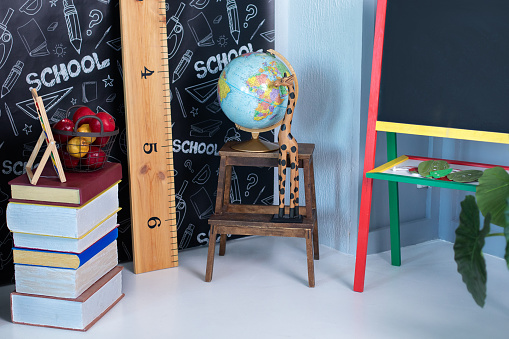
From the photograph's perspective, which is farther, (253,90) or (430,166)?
(253,90)

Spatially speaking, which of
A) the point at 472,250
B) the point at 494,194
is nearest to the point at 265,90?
the point at 494,194

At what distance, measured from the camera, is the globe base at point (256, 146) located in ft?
9.03

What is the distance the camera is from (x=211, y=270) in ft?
9.00

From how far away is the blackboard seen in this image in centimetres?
226

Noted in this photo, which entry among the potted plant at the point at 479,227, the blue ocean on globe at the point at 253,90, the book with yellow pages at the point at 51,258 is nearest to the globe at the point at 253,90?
the blue ocean on globe at the point at 253,90

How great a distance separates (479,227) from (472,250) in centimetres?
7

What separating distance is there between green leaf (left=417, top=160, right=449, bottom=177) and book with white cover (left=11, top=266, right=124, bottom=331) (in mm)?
1325

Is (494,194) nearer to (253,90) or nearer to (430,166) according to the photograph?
(430,166)

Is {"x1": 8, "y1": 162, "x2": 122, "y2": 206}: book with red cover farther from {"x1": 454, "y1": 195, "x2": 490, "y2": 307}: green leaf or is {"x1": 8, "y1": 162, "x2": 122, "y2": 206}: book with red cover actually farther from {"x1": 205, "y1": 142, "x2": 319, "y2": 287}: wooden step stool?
{"x1": 454, "y1": 195, "x2": 490, "y2": 307}: green leaf

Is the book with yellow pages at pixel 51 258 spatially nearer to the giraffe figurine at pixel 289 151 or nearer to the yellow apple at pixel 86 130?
the yellow apple at pixel 86 130

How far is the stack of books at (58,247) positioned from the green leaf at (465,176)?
1.33 meters

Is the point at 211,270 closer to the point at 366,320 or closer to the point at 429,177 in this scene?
the point at 366,320

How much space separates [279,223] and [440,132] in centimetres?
77

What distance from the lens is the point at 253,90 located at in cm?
260
